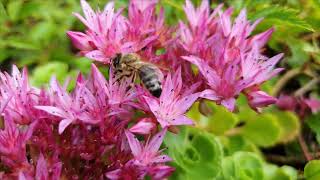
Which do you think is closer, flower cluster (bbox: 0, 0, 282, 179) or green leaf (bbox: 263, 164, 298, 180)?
flower cluster (bbox: 0, 0, 282, 179)

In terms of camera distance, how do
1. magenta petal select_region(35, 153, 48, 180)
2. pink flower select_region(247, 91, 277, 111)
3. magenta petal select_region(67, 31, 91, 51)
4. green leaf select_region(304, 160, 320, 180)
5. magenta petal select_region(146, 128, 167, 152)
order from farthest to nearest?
green leaf select_region(304, 160, 320, 180) → magenta petal select_region(67, 31, 91, 51) → pink flower select_region(247, 91, 277, 111) → magenta petal select_region(146, 128, 167, 152) → magenta petal select_region(35, 153, 48, 180)

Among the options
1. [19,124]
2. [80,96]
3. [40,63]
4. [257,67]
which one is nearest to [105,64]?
[80,96]

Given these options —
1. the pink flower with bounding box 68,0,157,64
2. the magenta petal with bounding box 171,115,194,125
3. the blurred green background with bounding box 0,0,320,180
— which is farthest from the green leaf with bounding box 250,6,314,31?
the magenta petal with bounding box 171,115,194,125

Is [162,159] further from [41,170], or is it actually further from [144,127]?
[41,170]

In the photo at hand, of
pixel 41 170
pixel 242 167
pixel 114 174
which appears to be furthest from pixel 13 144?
pixel 242 167

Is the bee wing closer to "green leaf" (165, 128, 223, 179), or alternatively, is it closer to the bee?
the bee

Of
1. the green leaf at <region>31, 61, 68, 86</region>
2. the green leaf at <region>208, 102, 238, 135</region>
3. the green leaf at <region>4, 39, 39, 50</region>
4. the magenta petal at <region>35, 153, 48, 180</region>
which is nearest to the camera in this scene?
the magenta petal at <region>35, 153, 48, 180</region>

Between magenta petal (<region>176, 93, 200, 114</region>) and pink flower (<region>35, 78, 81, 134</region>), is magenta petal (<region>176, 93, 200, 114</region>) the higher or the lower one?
the lower one
